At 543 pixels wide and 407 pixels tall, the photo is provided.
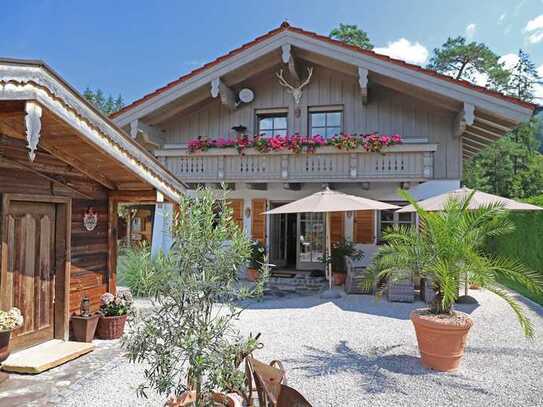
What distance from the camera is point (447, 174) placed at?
32.6 ft

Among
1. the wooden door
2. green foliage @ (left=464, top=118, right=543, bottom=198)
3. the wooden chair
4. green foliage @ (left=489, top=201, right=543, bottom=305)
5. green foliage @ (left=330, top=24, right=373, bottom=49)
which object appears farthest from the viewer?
green foliage @ (left=464, top=118, right=543, bottom=198)

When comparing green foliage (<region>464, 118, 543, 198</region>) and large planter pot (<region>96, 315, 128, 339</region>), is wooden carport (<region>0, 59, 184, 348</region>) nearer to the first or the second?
large planter pot (<region>96, 315, 128, 339</region>)

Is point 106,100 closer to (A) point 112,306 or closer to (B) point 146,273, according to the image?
(A) point 112,306

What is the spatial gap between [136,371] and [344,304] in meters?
4.82

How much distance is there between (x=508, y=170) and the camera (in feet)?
77.7

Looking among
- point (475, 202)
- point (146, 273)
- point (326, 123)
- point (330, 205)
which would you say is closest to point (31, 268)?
point (146, 273)

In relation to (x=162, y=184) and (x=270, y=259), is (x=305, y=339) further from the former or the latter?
(x=270, y=259)

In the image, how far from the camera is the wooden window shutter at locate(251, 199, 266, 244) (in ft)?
37.9

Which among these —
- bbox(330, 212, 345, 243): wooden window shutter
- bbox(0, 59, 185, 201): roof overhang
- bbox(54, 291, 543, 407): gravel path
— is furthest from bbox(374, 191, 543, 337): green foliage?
bbox(330, 212, 345, 243): wooden window shutter

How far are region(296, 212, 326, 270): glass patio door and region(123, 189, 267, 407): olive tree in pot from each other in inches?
353

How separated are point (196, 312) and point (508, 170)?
2603 cm

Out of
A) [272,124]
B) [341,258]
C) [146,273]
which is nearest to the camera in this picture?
[146,273]

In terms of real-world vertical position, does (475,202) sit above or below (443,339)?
above

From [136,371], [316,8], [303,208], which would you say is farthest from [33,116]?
[316,8]
